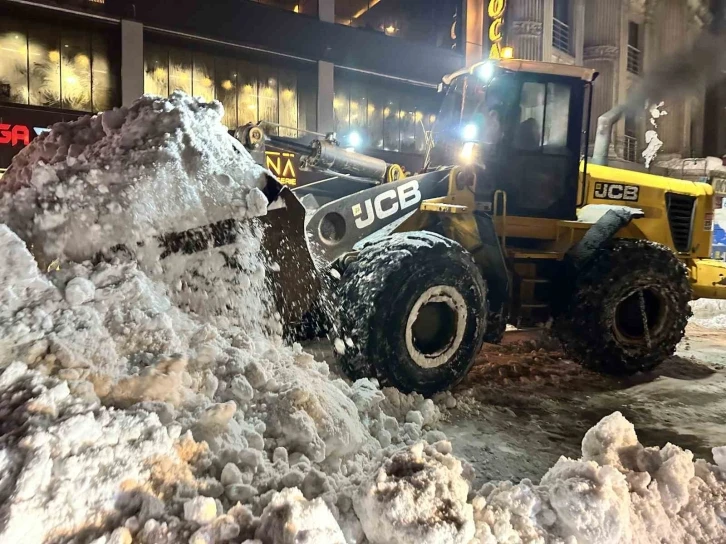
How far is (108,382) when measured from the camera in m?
2.14

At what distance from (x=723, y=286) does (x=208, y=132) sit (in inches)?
269

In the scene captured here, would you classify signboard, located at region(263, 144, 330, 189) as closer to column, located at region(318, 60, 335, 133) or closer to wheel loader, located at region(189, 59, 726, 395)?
column, located at region(318, 60, 335, 133)

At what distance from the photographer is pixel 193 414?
222cm

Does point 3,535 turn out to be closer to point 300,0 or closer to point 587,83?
point 587,83

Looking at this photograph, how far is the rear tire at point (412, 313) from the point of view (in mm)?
3832

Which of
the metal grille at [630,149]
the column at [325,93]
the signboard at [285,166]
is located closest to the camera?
the signboard at [285,166]

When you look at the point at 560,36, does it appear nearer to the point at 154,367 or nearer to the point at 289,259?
the point at 289,259

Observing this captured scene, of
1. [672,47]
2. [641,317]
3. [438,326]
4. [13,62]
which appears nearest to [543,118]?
[641,317]

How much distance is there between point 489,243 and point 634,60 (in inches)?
936

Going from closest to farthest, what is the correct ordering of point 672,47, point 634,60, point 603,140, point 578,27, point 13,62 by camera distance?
1. point 603,140
2. point 13,62
3. point 672,47
4. point 578,27
5. point 634,60

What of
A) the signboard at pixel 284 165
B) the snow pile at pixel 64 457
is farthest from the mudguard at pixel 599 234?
the signboard at pixel 284 165

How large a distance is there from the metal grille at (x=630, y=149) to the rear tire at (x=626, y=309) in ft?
69.1

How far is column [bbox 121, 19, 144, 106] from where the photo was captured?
13.8 meters

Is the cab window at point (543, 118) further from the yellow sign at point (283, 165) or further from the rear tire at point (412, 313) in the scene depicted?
the yellow sign at point (283, 165)
